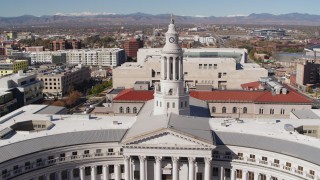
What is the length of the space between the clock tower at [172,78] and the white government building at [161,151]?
5.83 meters

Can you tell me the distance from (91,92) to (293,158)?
13009cm

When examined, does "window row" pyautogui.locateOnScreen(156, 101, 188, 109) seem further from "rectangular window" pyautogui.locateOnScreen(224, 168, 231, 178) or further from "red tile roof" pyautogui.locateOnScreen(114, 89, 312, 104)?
"red tile roof" pyautogui.locateOnScreen(114, 89, 312, 104)

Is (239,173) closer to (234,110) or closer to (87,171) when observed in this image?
(87,171)

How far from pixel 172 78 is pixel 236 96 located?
4250 centimetres

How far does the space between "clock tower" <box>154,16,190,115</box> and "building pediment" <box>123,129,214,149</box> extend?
14.5 meters

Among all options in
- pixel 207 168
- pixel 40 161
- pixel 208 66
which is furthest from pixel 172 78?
pixel 208 66

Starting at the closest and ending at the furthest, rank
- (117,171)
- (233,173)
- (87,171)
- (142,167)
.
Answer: (142,167)
(233,173)
(87,171)
(117,171)

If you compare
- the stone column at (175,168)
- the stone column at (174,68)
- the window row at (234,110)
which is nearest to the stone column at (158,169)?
the stone column at (175,168)

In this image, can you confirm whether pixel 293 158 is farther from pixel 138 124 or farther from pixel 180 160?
pixel 138 124

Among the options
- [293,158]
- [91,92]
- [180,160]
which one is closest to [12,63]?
[91,92]

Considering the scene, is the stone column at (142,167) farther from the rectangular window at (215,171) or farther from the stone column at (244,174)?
the stone column at (244,174)

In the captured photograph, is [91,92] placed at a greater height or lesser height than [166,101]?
lesser

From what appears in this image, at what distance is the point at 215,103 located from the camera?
4636 inches

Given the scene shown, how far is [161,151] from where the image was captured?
2670 inches
